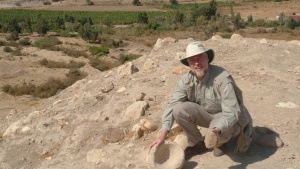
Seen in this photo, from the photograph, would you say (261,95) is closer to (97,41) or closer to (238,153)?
(238,153)

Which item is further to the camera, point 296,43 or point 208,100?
point 296,43

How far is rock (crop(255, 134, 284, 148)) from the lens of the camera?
3.96m

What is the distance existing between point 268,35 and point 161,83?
24292 mm

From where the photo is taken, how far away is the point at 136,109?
Result: 5.18 meters

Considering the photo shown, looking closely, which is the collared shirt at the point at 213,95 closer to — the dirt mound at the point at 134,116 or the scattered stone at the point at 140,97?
the dirt mound at the point at 134,116

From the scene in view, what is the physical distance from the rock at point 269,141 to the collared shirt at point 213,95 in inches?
30.5

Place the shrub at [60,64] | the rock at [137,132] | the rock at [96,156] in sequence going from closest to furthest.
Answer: the rock at [96,156] → the rock at [137,132] → the shrub at [60,64]

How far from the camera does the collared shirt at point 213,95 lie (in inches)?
127

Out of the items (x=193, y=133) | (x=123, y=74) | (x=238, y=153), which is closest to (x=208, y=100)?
(x=193, y=133)

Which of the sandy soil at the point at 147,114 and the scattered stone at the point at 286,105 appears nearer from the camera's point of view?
the sandy soil at the point at 147,114

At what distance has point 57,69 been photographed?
61.6 feet

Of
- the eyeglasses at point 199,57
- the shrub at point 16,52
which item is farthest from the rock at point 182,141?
the shrub at point 16,52

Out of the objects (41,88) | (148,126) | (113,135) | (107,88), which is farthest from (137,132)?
(41,88)

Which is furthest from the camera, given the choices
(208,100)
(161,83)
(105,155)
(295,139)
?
(161,83)
